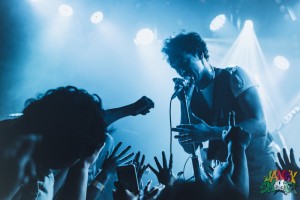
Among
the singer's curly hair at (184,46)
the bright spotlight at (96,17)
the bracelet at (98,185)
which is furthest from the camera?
the bright spotlight at (96,17)

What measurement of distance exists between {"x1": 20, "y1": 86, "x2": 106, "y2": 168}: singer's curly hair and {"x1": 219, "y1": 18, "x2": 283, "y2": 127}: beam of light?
27.3 feet

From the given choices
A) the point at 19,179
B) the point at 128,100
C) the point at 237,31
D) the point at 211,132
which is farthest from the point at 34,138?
the point at 237,31

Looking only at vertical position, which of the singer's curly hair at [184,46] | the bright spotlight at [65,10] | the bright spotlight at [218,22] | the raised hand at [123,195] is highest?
the bright spotlight at [218,22]

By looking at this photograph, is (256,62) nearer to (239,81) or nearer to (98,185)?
(239,81)

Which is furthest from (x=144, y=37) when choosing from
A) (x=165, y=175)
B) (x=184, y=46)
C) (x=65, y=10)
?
(x=165, y=175)

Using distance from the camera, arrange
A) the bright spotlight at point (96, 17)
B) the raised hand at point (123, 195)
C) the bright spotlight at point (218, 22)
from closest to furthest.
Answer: the raised hand at point (123, 195) < the bright spotlight at point (96, 17) < the bright spotlight at point (218, 22)

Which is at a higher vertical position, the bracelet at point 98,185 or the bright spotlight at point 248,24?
the bright spotlight at point 248,24

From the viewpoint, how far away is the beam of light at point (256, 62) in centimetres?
921

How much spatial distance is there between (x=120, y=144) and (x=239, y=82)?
1335 millimetres

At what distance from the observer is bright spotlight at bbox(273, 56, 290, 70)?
897cm

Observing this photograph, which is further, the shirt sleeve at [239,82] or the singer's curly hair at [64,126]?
the shirt sleeve at [239,82]

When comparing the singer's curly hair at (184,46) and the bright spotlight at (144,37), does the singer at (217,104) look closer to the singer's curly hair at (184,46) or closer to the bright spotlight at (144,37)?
the singer's curly hair at (184,46)

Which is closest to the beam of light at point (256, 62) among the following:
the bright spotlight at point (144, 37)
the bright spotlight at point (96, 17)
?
the bright spotlight at point (144, 37)

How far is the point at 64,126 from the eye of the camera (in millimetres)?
1331
